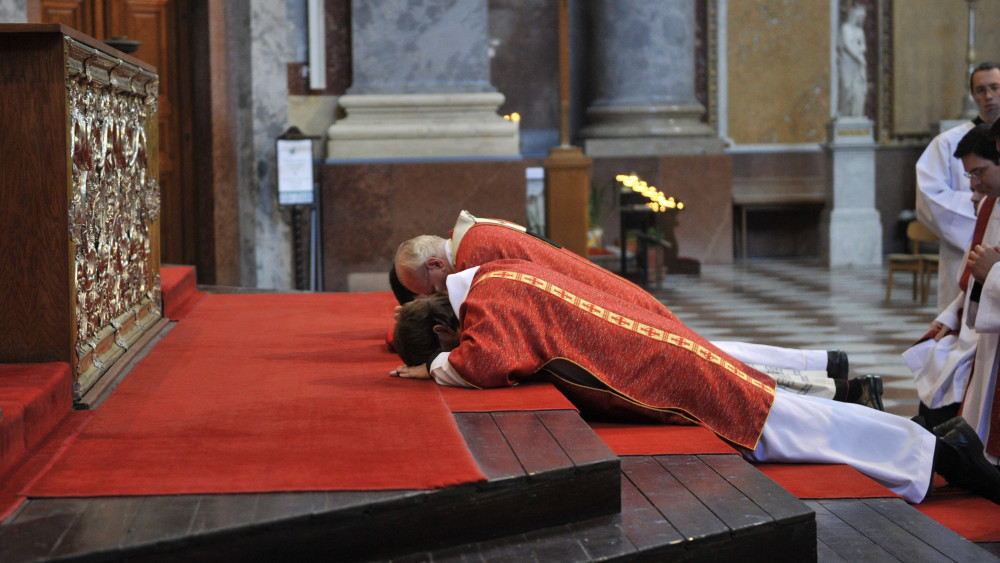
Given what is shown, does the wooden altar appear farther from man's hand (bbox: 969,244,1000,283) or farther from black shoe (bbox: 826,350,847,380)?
man's hand (bbox: 969,244,1000,283)

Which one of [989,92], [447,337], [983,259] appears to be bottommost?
[447,337]

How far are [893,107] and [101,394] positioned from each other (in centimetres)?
1379

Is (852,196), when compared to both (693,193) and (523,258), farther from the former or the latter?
(523,258)

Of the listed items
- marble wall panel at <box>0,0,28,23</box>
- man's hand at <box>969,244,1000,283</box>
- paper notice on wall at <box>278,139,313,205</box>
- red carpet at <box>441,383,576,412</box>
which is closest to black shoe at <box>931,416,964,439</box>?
man's hand at <box>969,244,1000,283</box>

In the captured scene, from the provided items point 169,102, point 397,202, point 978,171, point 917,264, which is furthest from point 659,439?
point 917,264

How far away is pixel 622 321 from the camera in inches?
145

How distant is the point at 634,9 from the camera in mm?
14062

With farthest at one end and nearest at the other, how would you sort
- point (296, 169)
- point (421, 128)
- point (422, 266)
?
1. point (421, 128)
2. point (296, 169)
3. point (422, 266)

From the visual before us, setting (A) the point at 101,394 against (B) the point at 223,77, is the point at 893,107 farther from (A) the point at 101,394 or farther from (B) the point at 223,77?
(A) the point at 101,394

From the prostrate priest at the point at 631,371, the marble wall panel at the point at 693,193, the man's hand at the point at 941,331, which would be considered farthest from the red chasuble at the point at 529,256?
the marble wall panel at the point at 693,193

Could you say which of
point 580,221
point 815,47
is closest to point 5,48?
point 580,221

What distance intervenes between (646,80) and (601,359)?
36.1ft

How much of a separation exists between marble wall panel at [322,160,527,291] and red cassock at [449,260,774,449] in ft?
15.7

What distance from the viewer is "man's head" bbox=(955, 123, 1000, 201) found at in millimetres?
4273
